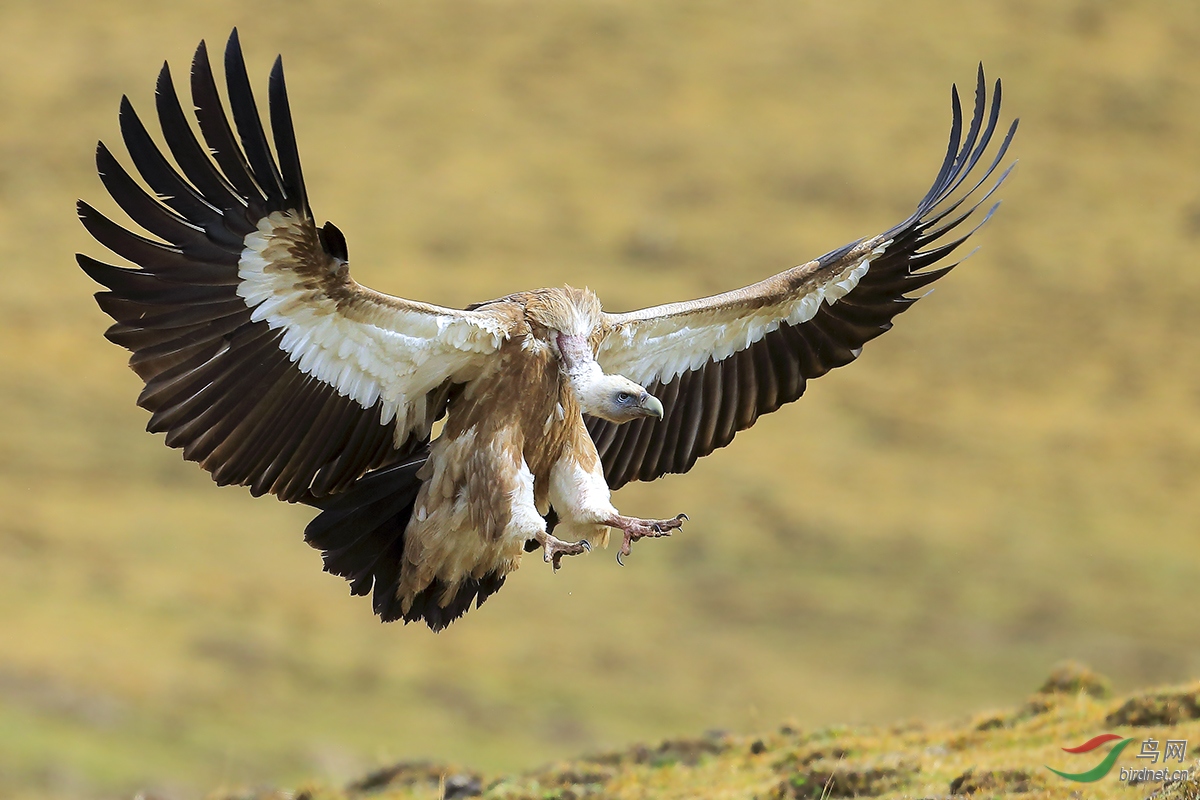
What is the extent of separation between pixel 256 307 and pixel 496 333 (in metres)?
1.27

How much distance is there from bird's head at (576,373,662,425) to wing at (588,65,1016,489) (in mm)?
1005

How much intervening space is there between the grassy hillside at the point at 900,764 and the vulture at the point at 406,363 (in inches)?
66.6

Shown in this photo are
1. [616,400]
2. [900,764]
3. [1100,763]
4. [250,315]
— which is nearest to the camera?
[250,315]

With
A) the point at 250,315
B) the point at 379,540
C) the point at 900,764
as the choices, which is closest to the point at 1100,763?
the point at 900,764

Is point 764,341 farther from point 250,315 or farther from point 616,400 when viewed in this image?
point 250,315

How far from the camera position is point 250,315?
308 inches

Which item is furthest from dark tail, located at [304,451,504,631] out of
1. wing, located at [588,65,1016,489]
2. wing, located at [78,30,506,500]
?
wing, located at [588,65,1016,489]

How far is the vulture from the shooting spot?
7.52 m

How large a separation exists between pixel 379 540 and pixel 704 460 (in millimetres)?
37119

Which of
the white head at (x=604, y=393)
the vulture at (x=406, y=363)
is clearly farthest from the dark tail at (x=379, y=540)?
the white head at (x=604, y=393)

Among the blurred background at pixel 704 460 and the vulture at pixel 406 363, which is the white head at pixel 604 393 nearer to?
the vulture at pixel 406 363

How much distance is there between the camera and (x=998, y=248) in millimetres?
57375

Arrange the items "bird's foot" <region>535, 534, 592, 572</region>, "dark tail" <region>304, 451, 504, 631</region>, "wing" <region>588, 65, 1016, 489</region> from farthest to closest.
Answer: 1. "wing" <region>588, 65, 1016, 489</region>
2. "dark tail" <region>304, 451, 504, 631</region>
3. "bird's foot" <region>535, 534, 592, 572</region>

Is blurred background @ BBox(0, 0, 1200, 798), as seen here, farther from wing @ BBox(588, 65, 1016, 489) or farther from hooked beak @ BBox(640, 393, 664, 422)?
hooked beak @ BBox(640, 393, 664, 422)
